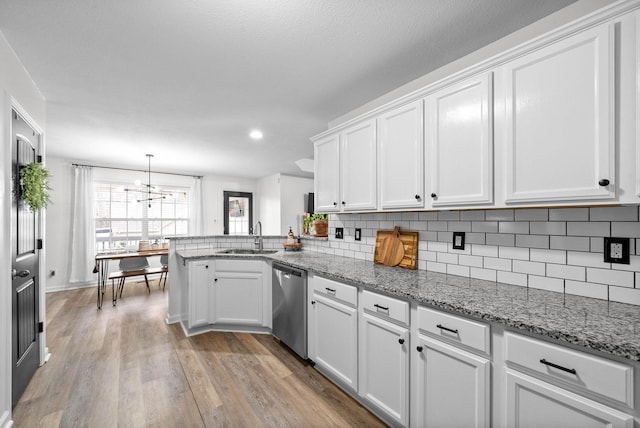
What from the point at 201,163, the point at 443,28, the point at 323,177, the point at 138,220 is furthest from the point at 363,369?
the point at 138,220

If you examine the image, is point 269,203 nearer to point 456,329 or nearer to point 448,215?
point 448,215

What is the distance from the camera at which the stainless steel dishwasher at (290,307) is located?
2.43 metres

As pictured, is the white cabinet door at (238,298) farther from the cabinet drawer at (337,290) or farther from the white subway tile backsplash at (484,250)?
the white subway tile backsplash at (484,250)

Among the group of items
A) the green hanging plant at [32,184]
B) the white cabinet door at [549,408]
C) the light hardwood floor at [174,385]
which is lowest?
the light hardwood floor at [174,385]

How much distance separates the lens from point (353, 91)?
101 inches

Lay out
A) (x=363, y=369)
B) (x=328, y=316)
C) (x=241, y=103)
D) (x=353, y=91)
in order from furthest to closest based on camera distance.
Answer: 1. (x=241, y=103)
2. (x=353, y=91)
3. (x=328, y=316)
4. (x=363, y=369)

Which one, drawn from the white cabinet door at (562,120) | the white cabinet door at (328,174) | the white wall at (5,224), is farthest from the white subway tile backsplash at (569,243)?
the white wall at (5,224)

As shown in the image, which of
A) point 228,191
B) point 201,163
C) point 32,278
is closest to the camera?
point 32,278

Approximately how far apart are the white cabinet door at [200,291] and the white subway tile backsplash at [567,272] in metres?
2.89

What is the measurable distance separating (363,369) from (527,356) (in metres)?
1.01

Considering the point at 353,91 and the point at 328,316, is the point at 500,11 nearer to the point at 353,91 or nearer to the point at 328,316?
the point at 353,91

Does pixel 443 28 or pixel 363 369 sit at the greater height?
pixel 443 28

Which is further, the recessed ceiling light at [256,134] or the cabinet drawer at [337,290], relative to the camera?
the recessed ceiling light at [256,134]

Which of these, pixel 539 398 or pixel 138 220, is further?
pixel 138 220
